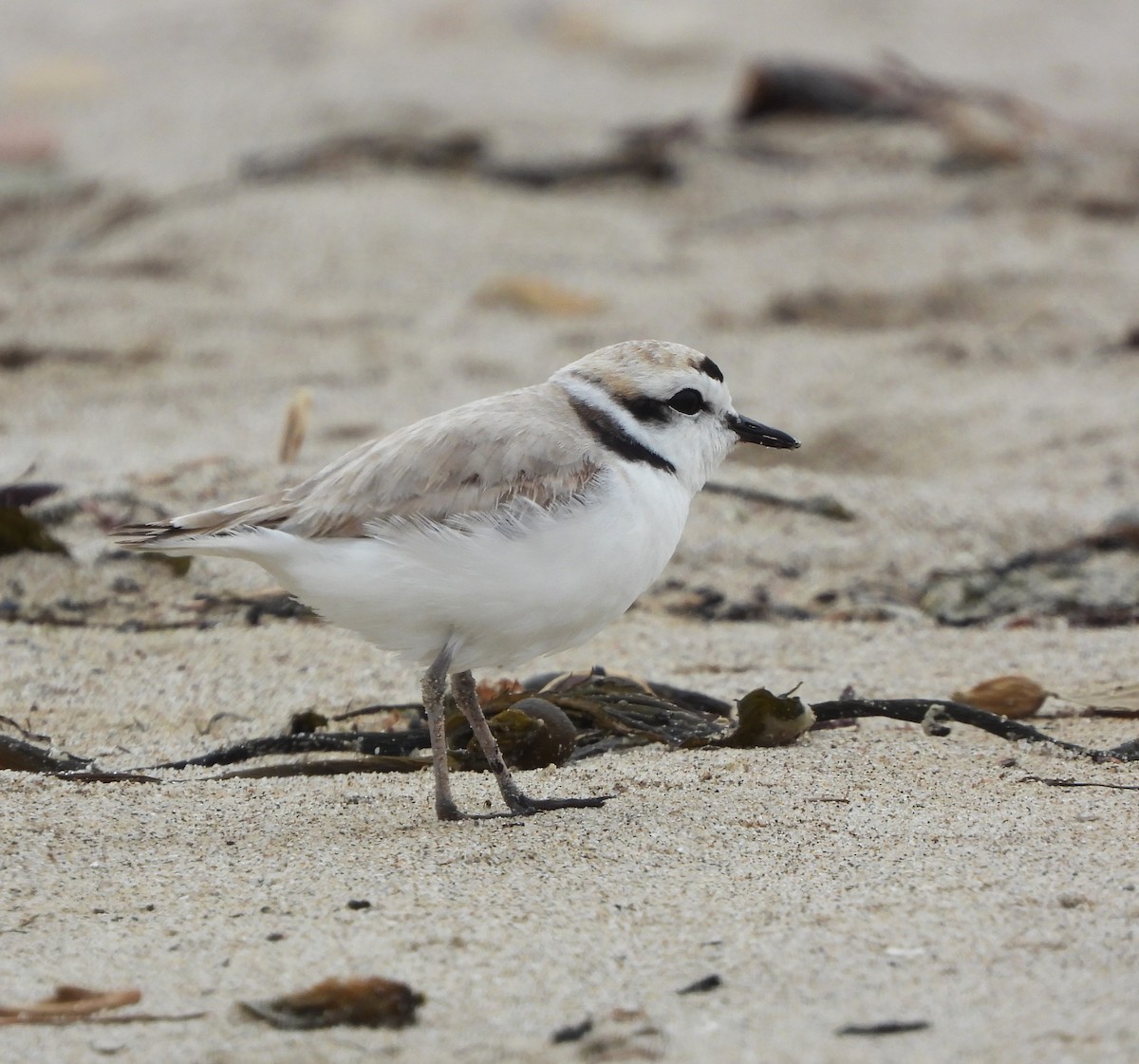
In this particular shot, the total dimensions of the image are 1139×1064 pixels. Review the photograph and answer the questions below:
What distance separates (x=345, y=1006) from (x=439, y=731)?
3.39ft

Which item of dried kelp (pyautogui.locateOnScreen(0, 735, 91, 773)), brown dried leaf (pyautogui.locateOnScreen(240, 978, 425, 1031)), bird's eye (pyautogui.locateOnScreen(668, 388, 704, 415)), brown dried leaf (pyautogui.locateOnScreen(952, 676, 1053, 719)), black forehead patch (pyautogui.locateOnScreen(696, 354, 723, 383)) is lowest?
brown dried leaf (pyautogui.locateOnScreen(240, 978, 425, 1031))

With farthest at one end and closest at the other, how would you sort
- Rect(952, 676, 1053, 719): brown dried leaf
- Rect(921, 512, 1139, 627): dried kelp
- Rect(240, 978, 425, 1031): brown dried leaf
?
Rect(921, 512, 1139, 627): dried kelp < Rect(952, 676, 1053, 719): brown dried leaf < Rect(240, 978, 425, 1031): brown dried leaf

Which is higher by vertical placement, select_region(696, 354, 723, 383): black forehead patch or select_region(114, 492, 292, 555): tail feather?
select_region(696, 354, 723, 383): black forehead patch

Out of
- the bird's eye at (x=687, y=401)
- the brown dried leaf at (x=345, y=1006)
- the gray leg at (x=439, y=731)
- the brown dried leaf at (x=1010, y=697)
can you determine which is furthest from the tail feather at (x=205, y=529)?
the brown dried leaf at (x=1010, y=697)

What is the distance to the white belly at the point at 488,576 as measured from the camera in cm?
322

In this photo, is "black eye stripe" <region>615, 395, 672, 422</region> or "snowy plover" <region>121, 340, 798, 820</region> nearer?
"snowy plover" <region>121, 340, 798, 820</region>

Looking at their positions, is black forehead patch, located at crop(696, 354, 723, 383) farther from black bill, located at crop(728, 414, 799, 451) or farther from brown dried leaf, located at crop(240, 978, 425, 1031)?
brown dried leaf, located at crop(240, 978, 425, 1031)

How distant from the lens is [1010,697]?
3984 millimetres

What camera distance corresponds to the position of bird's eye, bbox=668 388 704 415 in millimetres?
3594

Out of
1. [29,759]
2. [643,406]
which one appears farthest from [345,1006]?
[643,406]

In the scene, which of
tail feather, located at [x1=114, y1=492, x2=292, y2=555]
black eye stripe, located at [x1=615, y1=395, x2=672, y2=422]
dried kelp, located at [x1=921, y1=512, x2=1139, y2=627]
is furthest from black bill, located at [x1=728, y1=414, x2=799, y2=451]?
dried kelp, located at [x1=921, y1=512, x2=1139, y2=627]

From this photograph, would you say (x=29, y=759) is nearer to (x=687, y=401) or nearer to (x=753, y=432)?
(x=687, y=401)

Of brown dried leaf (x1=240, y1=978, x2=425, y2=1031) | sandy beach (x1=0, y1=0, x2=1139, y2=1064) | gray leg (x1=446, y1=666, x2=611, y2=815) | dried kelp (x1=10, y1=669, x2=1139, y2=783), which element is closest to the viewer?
brown dried leaf (x1=240, y1=978, x2=425, y2=1031)

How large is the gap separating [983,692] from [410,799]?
144 centimetres
